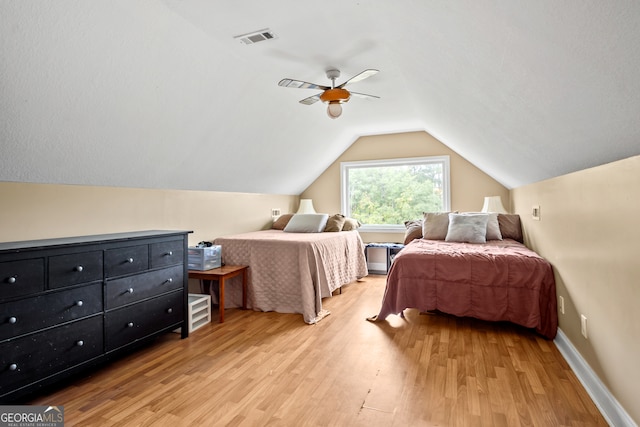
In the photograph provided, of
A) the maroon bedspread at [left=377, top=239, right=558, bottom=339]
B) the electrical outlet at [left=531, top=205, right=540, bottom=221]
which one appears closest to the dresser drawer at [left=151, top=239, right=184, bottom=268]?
the maroon bedspread at [left=377, top=239, right=558, bottom=339]

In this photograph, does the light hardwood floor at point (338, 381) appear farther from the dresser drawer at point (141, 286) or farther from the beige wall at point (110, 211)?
the beige wall at point (110, 211)

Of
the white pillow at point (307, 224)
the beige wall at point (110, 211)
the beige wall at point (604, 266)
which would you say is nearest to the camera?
the beige wall at point (604, 266)

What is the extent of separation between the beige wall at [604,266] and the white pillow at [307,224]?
2585 millimetres

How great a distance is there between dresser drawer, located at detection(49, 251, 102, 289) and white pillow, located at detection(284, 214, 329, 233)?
2.54m

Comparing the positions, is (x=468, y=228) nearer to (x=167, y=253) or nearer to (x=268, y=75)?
(x=268, y=75)

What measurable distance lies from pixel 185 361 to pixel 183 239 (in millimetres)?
974

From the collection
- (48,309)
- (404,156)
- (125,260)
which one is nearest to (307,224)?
(404,156)

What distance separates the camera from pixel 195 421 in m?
1.69

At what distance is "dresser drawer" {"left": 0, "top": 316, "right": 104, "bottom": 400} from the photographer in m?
1.66

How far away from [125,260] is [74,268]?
0.34 meters

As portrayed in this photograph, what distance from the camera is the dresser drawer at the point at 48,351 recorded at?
A: 65.4 inches

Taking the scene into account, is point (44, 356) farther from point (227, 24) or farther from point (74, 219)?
point (227, 24)

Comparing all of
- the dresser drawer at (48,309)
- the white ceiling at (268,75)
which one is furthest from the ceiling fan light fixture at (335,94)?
the dresser drawer at (48,309)
